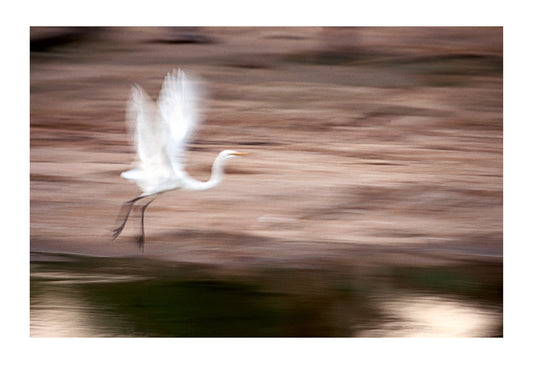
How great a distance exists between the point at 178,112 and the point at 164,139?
0.44 feet

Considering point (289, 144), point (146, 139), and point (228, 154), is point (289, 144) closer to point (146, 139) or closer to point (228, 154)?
point (228, 154)

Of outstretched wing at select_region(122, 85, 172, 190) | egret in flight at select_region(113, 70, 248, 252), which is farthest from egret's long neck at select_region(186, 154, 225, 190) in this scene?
outstretched wing at select_region(122, 85, 172, 190)

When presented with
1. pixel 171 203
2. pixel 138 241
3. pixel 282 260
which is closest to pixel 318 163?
pixel 282 260

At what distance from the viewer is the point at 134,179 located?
2.49 meters

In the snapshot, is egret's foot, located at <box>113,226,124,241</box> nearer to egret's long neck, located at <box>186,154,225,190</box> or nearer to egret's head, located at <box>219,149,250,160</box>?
egret's long neck, located at <box>186,154,225,190</box>

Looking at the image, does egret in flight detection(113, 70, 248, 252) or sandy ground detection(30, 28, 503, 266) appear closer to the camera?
egret in flight detection(113, 70, 248, 252)

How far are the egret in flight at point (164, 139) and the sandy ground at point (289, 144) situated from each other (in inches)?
1.8

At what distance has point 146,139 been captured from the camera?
92.0 inches

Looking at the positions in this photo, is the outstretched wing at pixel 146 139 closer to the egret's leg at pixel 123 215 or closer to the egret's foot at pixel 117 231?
the egret's leg at pixel 123 215

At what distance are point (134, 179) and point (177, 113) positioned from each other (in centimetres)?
31

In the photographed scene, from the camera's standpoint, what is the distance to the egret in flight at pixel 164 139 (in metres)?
2.34

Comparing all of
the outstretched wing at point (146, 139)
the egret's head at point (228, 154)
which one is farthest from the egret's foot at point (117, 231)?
the egret's head at point (228, 154)

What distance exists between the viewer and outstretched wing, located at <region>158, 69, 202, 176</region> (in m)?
2.37

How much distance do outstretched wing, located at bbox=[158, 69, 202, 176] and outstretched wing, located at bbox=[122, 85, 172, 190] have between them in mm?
25
